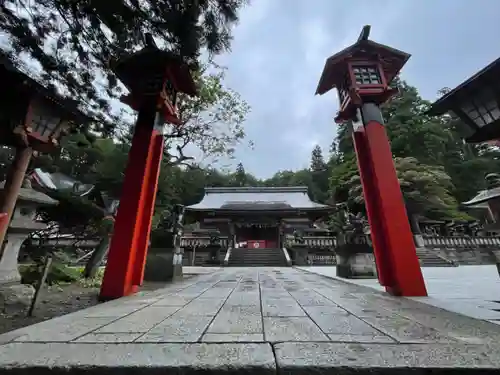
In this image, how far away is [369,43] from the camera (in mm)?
4438

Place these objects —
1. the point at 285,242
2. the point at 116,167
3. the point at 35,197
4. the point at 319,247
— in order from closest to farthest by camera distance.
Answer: the point at 35,197
the point at 116,167
the point at 319,247
the point at 285,242

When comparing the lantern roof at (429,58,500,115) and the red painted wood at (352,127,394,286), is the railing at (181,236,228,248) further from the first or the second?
the lantern roof at (429,58,500,115)

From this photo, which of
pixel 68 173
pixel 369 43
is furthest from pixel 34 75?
pixel 68 173

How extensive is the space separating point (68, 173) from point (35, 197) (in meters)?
23.7

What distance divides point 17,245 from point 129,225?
8.58 ft

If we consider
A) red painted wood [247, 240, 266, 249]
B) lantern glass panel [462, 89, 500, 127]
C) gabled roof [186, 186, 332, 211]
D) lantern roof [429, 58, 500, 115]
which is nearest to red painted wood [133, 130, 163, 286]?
lantern roof [429, 58, 500, 115]

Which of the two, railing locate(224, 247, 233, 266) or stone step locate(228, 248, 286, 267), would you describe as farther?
stone step locate(228, 248, 286, 267)

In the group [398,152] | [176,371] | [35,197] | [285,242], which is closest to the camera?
[176,371]

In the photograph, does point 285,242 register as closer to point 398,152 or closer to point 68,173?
point 398,152

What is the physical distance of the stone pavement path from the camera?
3.95 feet

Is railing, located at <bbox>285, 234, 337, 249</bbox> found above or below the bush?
above

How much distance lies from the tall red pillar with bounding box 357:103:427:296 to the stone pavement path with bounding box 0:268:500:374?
3.12ft

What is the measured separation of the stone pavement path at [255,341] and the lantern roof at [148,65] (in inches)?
130

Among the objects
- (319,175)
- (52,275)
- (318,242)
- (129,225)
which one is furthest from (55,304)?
(319,175)
